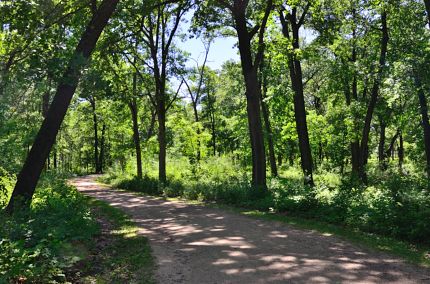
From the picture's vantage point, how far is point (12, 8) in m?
10.2

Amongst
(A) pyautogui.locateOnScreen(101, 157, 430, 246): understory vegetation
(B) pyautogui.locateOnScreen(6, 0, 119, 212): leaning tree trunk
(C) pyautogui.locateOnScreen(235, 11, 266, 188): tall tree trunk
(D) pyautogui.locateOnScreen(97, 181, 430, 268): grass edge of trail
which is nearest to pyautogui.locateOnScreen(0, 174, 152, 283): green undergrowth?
(B) pyautogui.locateOnScreen(6, 0, 119, 212): leaning tree trunk

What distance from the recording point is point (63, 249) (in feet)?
20.8

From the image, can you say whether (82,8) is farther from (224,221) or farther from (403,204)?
(403,204)

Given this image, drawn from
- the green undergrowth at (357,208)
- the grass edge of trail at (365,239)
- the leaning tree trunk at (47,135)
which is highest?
the leaning tree trunk at (47,135)

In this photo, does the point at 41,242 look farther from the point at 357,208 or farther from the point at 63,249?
the point at 357,208

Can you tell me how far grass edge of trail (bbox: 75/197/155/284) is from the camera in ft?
21.1

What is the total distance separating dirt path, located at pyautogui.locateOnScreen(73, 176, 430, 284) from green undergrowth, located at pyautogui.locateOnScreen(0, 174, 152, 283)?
53 centimetres

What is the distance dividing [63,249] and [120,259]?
4.95ft

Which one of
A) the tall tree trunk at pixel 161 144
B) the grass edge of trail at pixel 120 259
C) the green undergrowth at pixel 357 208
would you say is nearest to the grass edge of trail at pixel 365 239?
the green undergrowth at pixel 357 208

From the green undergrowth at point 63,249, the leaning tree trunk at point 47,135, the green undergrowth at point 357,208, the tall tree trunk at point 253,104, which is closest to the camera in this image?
the green undergrowth at point 63,249

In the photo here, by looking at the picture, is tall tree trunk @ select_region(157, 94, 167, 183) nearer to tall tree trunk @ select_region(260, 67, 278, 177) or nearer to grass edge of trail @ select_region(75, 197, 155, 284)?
tall tree trunk @ select_region(260, 67, 278, 177)

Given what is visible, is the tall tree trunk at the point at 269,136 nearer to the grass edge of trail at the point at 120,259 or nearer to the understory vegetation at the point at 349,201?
the understory vegetation at the point at 349,201

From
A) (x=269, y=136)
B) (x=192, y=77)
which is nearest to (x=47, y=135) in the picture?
(x=192, y=77)

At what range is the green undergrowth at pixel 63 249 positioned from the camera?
5.43 m
